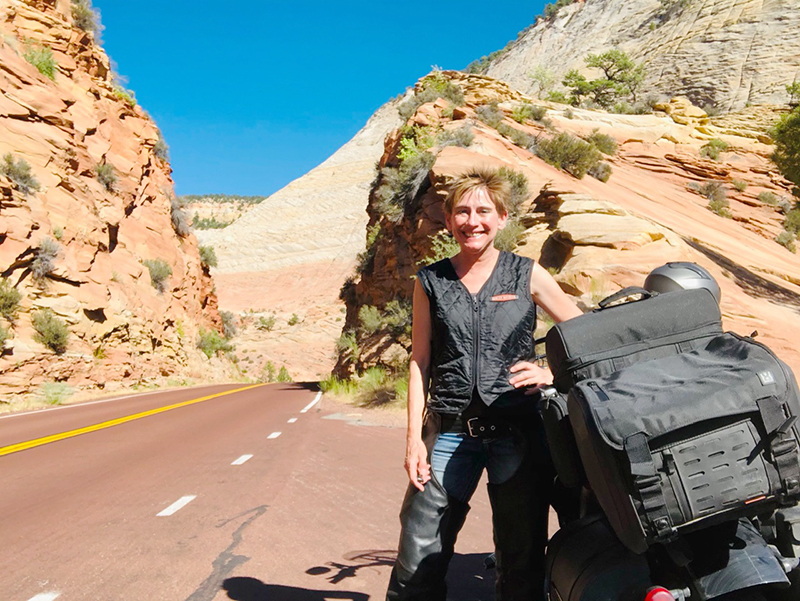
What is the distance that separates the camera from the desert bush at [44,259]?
20469 millimetres

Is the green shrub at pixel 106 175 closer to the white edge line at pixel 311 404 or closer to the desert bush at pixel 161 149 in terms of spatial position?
the desert bush at pixel 161 149

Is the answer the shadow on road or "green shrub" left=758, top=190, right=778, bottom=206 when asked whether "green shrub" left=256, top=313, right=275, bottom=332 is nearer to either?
"green shrub" left=758, top=190, right=778, bottom=206

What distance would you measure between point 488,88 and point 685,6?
4378 centimetres

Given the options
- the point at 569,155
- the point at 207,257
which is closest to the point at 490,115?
the point at 569,155

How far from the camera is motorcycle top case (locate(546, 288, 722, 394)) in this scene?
2.14 metres

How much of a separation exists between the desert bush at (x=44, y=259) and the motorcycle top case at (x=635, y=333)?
21.8 meters

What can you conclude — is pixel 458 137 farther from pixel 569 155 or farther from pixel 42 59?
pixel 42 59

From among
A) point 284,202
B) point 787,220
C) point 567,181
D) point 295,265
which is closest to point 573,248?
point 567,181

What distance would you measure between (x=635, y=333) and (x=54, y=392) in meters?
19.5

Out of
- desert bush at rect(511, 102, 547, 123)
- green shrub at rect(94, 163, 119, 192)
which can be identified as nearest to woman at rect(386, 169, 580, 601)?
desert bush at rect(511, 102, 547, 123)

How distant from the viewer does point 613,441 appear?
1.85 metres

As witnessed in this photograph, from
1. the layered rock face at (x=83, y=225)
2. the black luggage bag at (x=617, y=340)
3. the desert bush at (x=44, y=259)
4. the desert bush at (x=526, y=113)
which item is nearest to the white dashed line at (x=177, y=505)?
the black luggage bag at (x=617, y=340)

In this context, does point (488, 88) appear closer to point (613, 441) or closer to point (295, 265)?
point (613, 441)

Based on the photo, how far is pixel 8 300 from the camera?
743 inches
